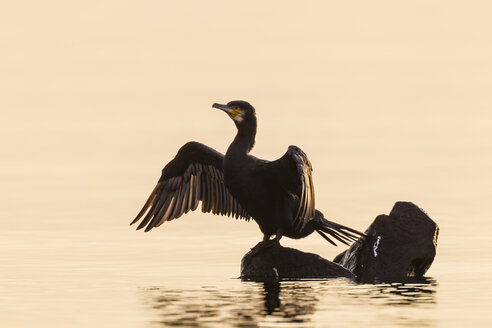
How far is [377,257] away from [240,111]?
101 inches

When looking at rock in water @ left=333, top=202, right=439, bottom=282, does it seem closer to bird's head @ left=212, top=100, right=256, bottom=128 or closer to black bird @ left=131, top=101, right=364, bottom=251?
Result: black bird @ left=131, top=101, right=364, bottom=251

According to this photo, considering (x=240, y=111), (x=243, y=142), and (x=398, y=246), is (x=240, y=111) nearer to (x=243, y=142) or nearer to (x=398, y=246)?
(x=243, y=142)

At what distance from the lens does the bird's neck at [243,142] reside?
1784 cm

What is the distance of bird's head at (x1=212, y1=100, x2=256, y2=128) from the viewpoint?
711 inches

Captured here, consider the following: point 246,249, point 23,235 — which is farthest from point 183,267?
point 23,235

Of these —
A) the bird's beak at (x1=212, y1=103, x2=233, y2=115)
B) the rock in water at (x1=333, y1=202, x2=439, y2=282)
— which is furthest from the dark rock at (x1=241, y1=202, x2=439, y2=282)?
the bird's beak at (x1=212, y1=103, x2=233, y2=115)

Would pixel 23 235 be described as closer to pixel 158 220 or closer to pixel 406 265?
pixel 158 220

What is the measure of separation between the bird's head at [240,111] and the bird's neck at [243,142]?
0.37 feet

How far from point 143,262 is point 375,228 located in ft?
11.5

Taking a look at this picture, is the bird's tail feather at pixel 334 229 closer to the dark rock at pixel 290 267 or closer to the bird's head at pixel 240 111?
the dark rock at pixel 290 267

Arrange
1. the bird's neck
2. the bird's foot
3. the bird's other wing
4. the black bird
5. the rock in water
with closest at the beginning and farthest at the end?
the bird's other wing
the black bird
the bird's neck
the bird's foot
the rock in water

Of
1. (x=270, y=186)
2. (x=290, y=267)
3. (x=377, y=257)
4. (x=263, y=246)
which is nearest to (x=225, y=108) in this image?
(x=270, y=186)

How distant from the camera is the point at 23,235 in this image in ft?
76.3

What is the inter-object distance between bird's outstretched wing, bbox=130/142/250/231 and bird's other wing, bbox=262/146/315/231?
2011mm
